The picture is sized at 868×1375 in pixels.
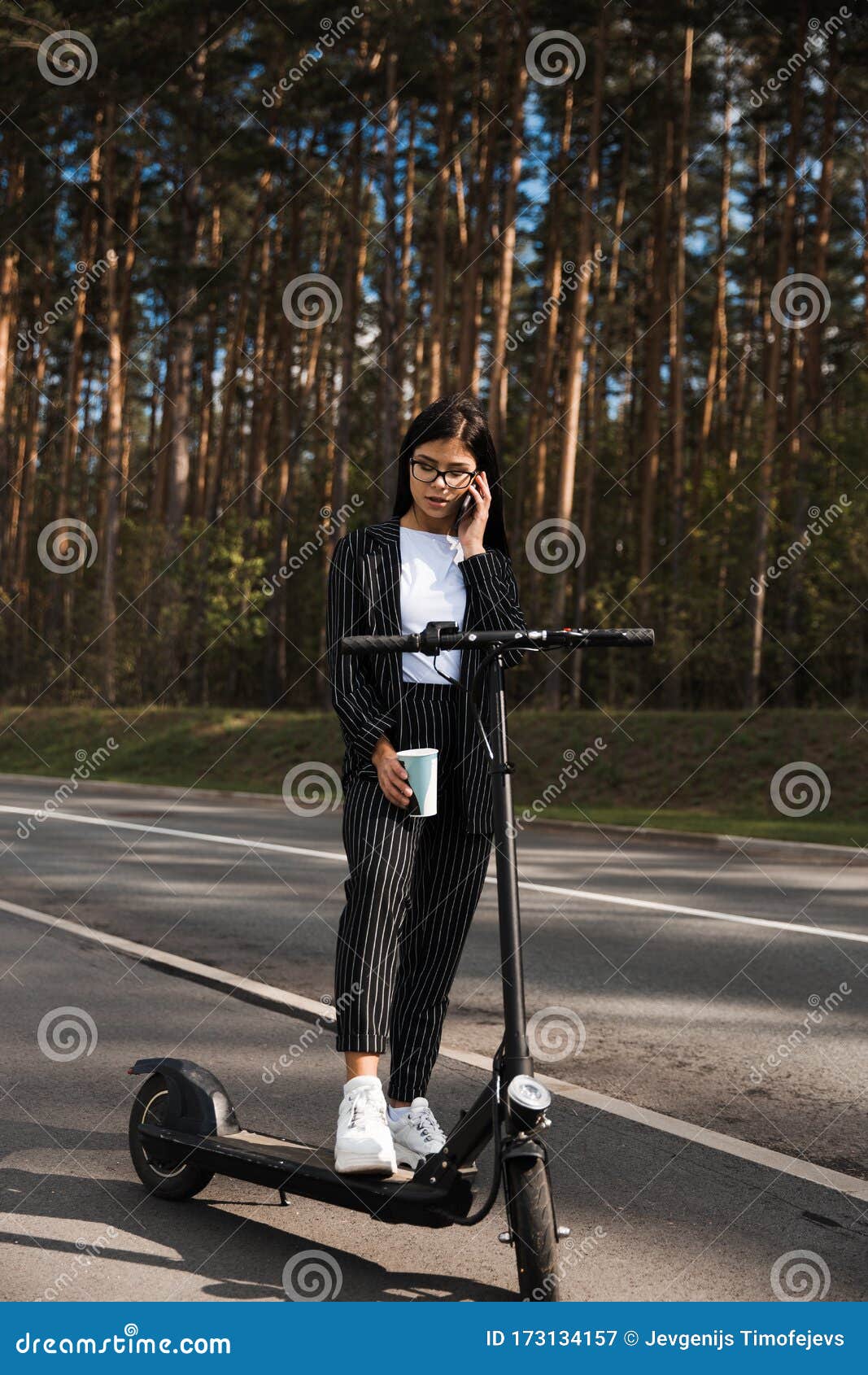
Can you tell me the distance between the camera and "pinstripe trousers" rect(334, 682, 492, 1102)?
11.9 ft

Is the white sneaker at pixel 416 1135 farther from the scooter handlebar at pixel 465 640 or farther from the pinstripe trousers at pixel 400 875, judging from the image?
the scooter handlebar at pixel 465 640

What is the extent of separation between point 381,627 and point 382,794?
1.42 feet

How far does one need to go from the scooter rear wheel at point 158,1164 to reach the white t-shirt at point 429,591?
145 centimetres

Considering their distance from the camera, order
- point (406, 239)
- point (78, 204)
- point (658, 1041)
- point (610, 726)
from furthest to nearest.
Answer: point (78, 204)
point (406, 239)
point (610, 726)
point (658, 1041)

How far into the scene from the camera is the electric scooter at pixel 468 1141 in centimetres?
307

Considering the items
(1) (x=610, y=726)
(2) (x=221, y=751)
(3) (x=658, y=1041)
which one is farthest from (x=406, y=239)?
(3) (x=658, y=1041)

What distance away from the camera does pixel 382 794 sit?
3637mm

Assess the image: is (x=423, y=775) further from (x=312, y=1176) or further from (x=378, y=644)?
(x=312, y=1176)

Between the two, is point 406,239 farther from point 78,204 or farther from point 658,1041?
point 658,1041

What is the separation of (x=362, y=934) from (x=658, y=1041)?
2.64 metres

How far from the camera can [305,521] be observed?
4638 centimetres

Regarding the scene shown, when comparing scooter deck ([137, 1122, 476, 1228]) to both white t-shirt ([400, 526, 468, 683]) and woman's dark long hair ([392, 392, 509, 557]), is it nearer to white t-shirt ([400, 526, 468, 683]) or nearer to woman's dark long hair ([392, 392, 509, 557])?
white t-shirt ([400, 526, 468, 683])

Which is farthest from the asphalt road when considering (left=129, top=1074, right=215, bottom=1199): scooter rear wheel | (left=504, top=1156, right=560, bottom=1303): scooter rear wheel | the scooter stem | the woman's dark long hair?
the woman's dark long hair

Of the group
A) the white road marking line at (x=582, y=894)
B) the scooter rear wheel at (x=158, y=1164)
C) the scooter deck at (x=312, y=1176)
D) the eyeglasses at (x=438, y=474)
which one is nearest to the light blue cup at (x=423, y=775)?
the eyeglasses at (x=438, y=474)
